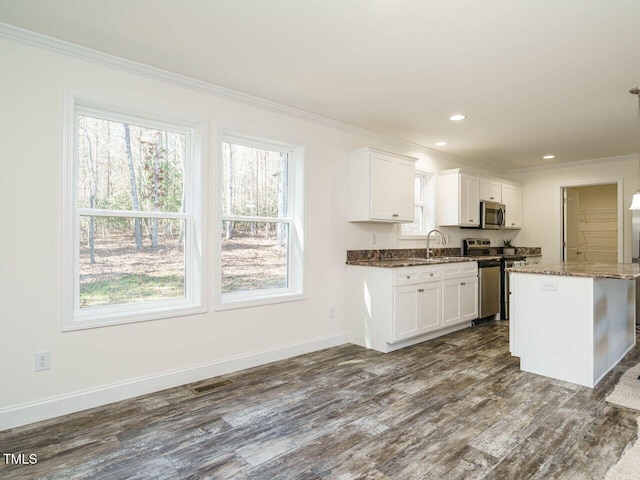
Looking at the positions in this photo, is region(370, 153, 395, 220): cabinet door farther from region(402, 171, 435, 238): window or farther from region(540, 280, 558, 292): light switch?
region(540, 280, 558, 292): light switch

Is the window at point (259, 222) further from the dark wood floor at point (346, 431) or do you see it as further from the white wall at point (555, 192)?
the white wall at point (555, 192)

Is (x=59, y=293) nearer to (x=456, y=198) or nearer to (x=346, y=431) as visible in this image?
(x=346, y=431)

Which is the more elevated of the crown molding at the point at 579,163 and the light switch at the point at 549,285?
the crown molding at the point at 579,163


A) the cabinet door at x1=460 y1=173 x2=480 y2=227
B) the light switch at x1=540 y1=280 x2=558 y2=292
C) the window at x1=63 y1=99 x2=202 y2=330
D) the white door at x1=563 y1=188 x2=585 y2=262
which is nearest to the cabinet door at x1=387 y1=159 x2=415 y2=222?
the cabinet door at x1=460 y1=173 x2=480 y2=227

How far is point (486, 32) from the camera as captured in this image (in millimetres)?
2377

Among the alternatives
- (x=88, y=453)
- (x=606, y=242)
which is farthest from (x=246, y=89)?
(x=606, y=242)

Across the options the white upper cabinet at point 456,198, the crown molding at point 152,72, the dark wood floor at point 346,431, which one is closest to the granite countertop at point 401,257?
the white upper cabinet at point 456,198

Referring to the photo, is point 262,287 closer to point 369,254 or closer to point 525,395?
point 369,254

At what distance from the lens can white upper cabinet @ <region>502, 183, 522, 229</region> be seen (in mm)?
6555

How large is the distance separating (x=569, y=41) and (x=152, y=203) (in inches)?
122

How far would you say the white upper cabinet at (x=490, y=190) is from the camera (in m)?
6.02

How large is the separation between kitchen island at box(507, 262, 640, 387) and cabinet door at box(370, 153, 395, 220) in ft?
4.76

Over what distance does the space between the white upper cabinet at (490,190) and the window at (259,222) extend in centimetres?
340

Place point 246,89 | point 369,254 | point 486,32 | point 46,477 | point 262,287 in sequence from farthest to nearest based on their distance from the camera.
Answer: point 369,254
point 262,287
point 246,89
point 486,32
point 46,477
